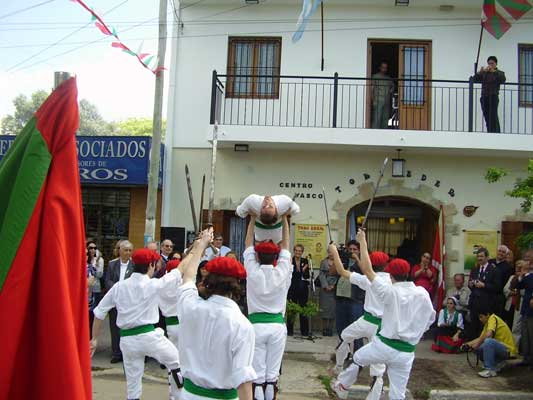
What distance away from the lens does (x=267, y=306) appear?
624 cm

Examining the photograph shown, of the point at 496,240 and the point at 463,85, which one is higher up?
the point at 463,85

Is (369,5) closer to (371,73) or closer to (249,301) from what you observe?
(371,73)

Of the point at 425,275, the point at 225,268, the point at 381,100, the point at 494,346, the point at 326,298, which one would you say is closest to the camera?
the point at 225,268

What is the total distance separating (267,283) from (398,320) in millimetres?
1518

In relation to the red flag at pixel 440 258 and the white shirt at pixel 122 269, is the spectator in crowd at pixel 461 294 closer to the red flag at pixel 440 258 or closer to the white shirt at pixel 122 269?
the red flag at pixel 440 258

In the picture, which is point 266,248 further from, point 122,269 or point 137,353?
point 122,269

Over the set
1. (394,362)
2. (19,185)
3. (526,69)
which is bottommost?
(394,362)

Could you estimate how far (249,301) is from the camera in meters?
6.32

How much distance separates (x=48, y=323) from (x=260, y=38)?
41.7 ft

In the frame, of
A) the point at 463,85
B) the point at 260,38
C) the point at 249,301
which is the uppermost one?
the point at 260,38

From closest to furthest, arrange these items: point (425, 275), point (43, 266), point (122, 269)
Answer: point (43, 266) → point (122, 269) → point (425, 275)

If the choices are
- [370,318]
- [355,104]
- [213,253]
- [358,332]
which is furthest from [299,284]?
[355,104]

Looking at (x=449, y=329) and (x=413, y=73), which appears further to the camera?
(x=413, y=73)

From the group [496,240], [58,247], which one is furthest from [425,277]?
[58,247]
